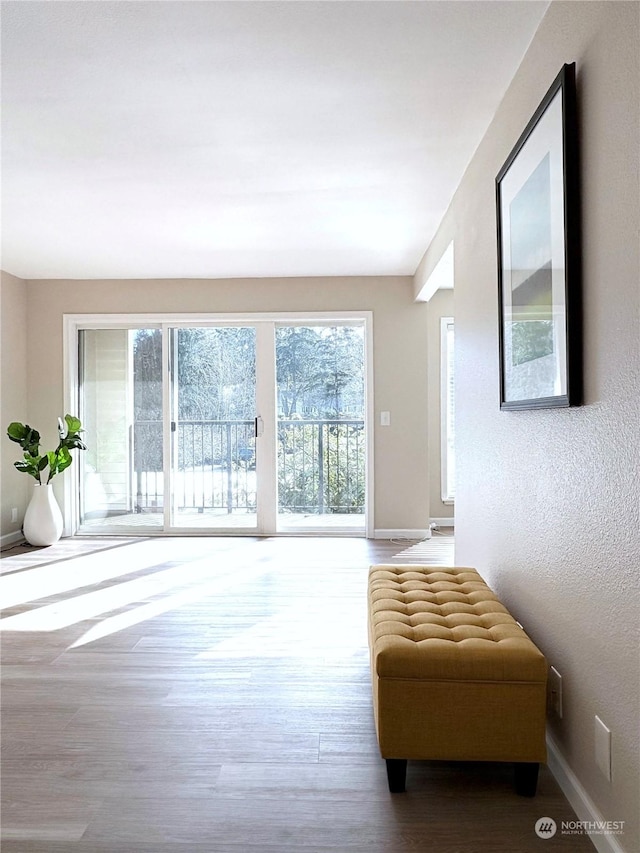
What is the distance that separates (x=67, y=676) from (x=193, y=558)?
7.31 ft

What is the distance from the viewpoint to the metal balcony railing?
591cm

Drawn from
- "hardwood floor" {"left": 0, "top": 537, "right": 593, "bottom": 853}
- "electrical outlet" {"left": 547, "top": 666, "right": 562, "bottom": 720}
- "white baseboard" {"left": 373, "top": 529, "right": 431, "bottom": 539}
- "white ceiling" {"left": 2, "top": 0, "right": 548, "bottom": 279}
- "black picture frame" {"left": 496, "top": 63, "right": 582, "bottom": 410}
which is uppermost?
"white ceiling" {"left": 2, "top": 0, "right": 548, "bottom": 279}

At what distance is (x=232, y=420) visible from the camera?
232 inches

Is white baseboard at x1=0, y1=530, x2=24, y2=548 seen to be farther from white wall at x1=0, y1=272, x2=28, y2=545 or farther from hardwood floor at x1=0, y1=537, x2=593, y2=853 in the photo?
hardwood floor at x1=0, y1=537, x2=593, y2=853

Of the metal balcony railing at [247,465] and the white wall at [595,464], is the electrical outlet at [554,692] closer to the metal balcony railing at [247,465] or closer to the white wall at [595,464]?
the white wall at [595,464]

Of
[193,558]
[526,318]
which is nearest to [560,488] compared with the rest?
[526,318]

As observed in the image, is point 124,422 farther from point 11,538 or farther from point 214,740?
point 214,740

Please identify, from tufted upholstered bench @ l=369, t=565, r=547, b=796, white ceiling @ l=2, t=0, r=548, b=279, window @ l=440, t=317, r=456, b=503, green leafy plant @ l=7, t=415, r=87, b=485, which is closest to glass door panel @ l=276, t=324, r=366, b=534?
window @ l=440, t=317, r=456, b=503

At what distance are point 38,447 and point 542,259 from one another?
500 cm

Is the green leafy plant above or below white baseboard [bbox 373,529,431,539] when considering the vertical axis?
above

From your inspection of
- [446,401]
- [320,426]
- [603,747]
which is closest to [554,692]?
[603,747]

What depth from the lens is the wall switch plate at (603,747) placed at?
1.56 metres

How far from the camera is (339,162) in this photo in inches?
125

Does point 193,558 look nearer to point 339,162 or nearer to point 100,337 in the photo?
point 100,337
